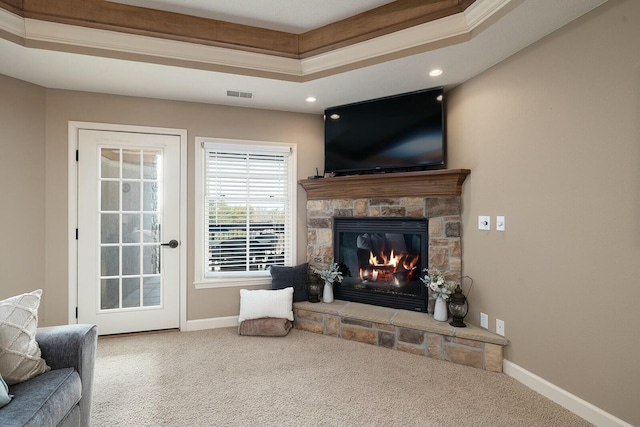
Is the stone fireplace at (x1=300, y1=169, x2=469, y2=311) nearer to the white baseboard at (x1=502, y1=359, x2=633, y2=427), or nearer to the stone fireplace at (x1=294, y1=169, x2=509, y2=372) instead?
the stone fireplace at (x1=294, y1=169, x2=509, y2=372)

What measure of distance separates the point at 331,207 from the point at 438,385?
198 centimetres

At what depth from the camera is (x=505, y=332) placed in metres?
2.51

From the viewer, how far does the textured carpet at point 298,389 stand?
1.95 m

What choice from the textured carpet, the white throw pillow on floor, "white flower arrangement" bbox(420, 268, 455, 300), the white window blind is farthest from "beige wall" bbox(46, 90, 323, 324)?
"white flower arrangement" bbox(420, 268, 455, 300)

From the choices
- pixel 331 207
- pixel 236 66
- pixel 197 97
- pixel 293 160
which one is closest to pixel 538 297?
pixel 331 207

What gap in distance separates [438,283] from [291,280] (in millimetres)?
1517

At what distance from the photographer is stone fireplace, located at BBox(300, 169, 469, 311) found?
9.69ft

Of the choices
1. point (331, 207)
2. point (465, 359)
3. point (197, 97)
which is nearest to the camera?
point (465, 359)

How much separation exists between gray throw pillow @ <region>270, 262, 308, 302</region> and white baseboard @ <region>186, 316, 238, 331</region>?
591mm

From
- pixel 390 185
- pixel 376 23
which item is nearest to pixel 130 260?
pixel 390 185

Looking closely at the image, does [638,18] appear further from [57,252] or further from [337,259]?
[57,252]

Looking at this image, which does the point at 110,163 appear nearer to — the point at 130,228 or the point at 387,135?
the point at 130,228

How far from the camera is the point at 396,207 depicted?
3242 mm

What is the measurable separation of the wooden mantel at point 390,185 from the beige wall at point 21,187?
2.50m
